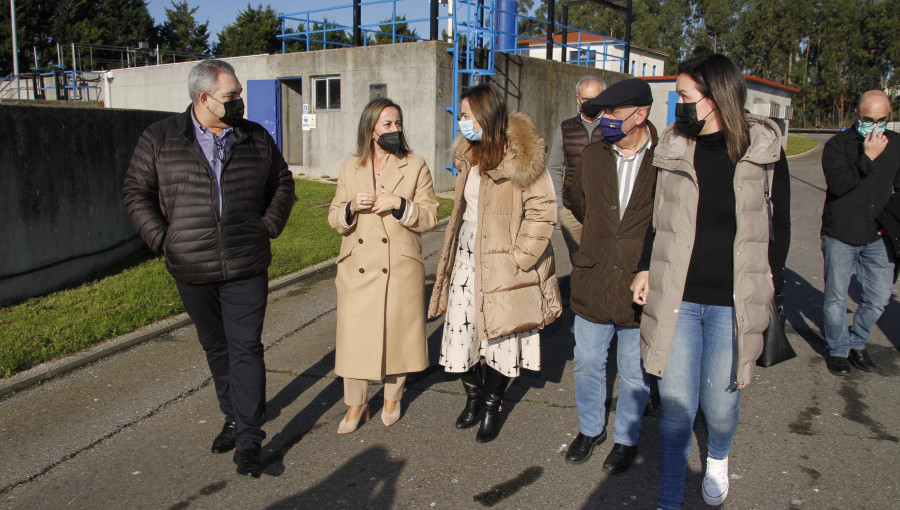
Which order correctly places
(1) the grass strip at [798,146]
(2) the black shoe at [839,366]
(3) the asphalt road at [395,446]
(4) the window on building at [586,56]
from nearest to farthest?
(3) the asphalt road at [395,446]
(2) the black shoe at [839,366]
(4) the window on building at [586,56]
(1) the grass strip at [798,146]

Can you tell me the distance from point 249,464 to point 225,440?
370 mm

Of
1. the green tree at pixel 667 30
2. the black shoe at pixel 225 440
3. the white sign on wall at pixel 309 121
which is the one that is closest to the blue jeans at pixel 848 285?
the black shoe at pixel 225 440

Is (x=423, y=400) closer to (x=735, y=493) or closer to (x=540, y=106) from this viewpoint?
(x=735, y=493)

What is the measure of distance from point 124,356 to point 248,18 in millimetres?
51810

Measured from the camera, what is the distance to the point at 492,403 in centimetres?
391

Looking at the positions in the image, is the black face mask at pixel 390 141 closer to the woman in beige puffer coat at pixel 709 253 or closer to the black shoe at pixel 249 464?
the woman in beige puffer coat at pixel 709 253

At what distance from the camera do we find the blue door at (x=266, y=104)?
17.7 meters

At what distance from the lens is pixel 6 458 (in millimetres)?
3625

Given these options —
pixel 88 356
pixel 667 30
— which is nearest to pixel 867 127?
pixel 88 356

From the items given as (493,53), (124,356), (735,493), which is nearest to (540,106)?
(493,53)

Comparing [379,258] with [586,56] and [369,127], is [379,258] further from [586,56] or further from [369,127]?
[586,56]

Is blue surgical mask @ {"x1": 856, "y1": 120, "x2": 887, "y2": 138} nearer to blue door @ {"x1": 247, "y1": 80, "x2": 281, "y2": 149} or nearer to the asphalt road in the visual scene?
the asphalt road

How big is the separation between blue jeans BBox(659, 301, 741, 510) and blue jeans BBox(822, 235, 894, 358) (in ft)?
8.22

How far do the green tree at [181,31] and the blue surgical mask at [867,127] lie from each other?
185 feet
